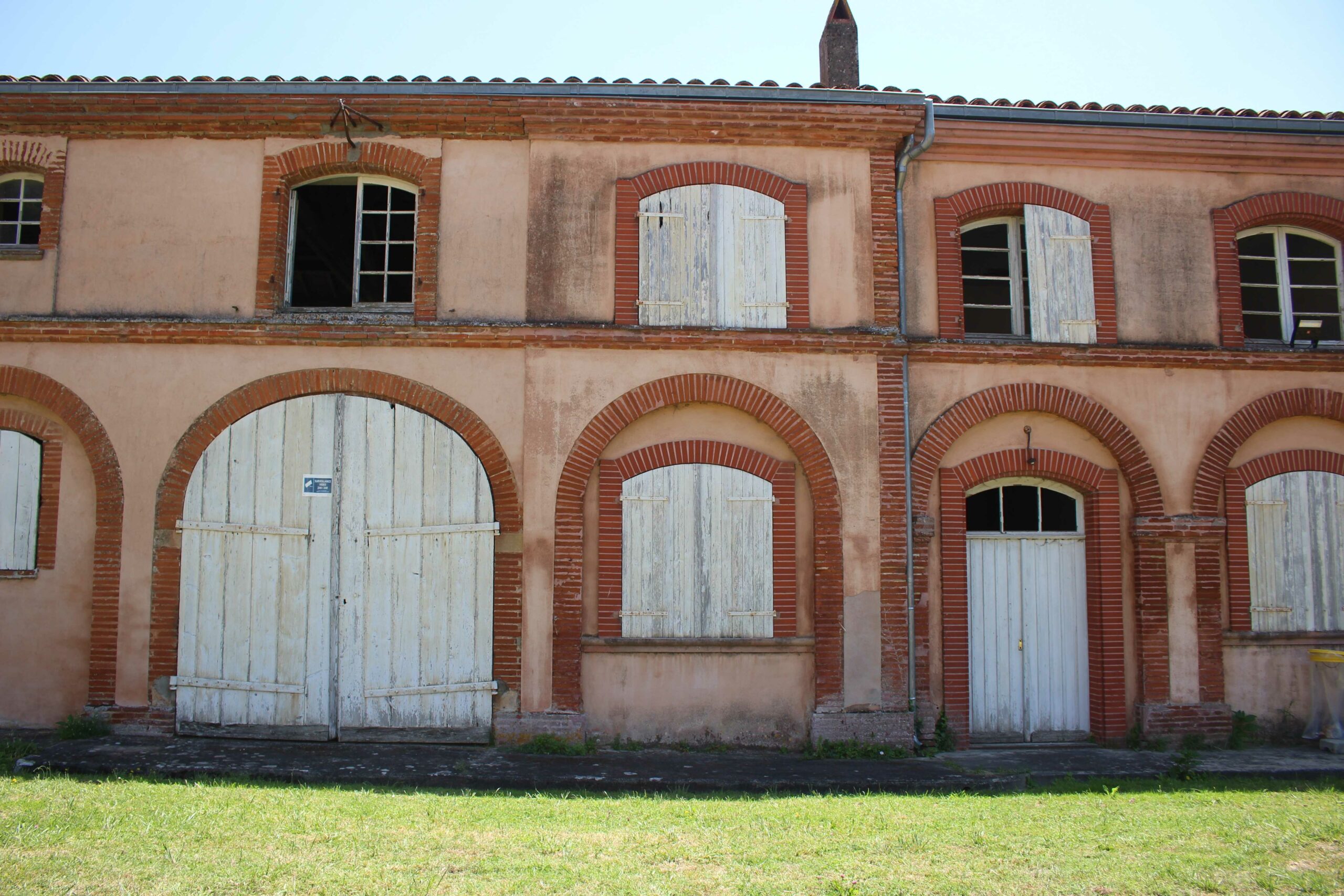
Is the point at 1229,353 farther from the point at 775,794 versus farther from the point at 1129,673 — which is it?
the point at 775,794

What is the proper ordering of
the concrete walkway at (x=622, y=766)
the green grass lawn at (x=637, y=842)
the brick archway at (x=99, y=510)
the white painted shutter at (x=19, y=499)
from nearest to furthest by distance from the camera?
the green grass lawn at (x=637, y=842)
the concrete walkway at (x=622, y=766)
the brick archway at (x=99, y=510)
the white painted shutter at (x=19, y=499)

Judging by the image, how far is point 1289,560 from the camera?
10453 mm

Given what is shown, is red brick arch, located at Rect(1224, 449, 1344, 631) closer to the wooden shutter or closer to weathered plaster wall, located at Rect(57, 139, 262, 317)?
the wooden shutter

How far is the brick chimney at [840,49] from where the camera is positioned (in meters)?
11.1

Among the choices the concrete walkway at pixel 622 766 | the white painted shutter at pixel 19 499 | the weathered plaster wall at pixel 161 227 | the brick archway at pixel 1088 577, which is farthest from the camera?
the brick archway at pixel 1088 577

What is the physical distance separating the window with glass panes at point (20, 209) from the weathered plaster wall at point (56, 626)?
2.48m

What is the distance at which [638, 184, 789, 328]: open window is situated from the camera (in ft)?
32.3

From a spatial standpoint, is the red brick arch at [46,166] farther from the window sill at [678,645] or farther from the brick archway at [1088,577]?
the brick archway at [1088,577]

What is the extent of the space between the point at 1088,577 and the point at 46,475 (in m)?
10.5

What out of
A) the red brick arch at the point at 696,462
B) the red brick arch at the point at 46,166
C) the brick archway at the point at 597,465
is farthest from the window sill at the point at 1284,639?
the red brick arch at the point at 46,166

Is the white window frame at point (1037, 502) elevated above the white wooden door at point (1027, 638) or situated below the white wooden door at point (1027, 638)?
above

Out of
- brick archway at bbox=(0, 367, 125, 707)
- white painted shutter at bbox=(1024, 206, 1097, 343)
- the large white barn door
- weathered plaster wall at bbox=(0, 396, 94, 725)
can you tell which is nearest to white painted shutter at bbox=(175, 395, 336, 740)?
the large white barn door

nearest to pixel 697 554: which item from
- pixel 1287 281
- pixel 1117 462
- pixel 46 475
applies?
pixel 1117 462

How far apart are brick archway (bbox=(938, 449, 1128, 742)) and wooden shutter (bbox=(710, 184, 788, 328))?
2.53 metres
